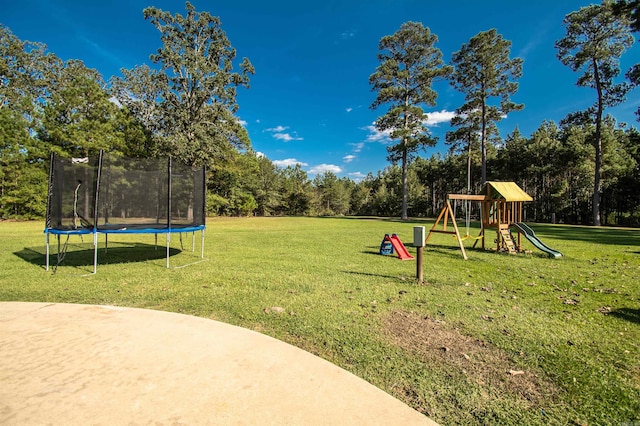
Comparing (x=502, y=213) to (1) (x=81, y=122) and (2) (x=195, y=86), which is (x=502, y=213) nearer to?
(2) (x=195, y=86)

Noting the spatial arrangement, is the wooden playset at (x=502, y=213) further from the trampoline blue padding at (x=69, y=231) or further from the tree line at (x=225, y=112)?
the tree line at (x=225, y=112)

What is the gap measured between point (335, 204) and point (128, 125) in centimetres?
4279

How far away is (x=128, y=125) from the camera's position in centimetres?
2517

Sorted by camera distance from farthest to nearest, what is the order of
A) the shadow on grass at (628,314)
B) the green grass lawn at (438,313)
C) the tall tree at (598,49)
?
the tall tree at (598,49) < the shadow on grass at (628,314) < the green grass lawn at (438,313)

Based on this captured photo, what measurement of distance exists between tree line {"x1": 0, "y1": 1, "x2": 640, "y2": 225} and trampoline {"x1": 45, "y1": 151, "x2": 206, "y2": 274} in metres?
13.6

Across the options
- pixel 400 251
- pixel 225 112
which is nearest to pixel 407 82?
pixel 225 112

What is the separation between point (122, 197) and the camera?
7.36m

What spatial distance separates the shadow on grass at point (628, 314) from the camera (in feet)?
11.3

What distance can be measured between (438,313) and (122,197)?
25.0ft

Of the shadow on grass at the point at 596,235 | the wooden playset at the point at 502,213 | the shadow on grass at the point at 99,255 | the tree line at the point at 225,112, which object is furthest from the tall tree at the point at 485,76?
the shadow on grass at the point at 99,255

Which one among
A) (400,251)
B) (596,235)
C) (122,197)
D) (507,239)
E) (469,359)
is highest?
(122,197)

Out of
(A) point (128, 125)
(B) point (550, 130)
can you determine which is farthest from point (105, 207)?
(B) point (550, 130)

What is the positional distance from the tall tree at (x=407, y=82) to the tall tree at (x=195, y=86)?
1239cm

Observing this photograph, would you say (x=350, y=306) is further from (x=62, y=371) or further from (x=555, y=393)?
(x=62, y=371)
